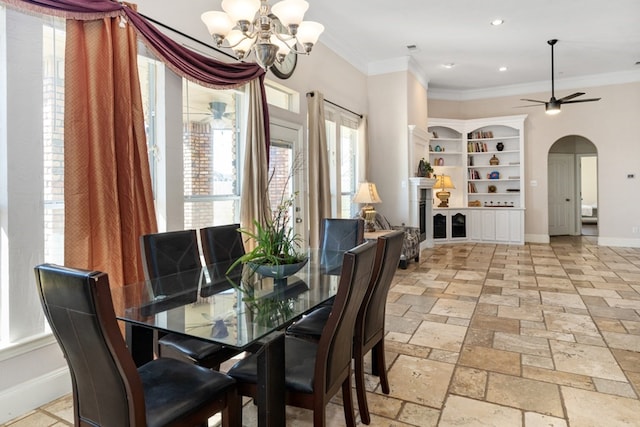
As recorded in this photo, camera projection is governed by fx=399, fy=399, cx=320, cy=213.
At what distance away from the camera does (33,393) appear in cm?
233

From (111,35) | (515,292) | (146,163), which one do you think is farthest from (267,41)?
(515,292)

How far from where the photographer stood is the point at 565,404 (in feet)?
7.61

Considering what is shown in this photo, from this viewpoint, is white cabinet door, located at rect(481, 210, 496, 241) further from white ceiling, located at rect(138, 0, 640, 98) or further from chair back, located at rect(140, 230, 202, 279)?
chair back, located at rect(140, 230, 202, 279)

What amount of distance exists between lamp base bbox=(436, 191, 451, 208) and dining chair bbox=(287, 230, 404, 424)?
273 inches

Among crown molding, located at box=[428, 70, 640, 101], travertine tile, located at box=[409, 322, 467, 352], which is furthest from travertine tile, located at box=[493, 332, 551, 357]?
crown molding, located at box=[428, 70, 640, 101]

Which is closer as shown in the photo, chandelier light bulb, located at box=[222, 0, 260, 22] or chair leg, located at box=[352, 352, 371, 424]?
chair leg, located at box=[352, 352, 371, 424]

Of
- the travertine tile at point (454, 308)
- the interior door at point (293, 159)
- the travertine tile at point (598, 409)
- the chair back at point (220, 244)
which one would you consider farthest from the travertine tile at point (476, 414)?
the interior door at point (293, 159)

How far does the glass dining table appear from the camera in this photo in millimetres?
1536

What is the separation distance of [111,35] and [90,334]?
2136 millimetres

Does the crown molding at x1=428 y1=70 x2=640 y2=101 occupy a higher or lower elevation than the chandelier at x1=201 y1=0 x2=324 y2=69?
higher

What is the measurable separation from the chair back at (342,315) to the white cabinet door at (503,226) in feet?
25.8

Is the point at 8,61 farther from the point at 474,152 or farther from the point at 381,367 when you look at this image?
the point at 474,152

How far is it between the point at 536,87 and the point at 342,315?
357 inches

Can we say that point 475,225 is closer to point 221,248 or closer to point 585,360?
point 585,360
